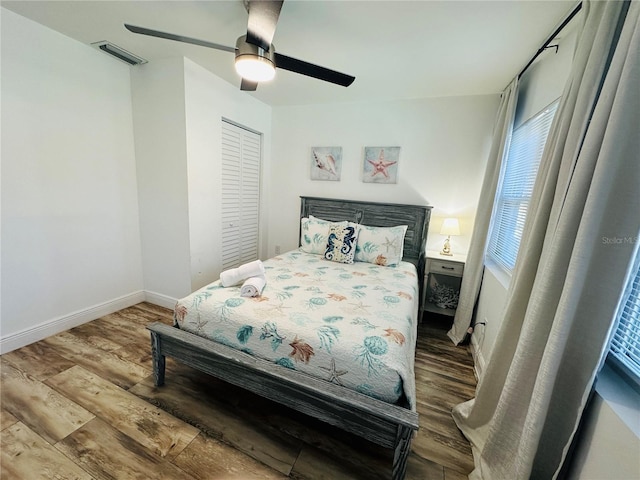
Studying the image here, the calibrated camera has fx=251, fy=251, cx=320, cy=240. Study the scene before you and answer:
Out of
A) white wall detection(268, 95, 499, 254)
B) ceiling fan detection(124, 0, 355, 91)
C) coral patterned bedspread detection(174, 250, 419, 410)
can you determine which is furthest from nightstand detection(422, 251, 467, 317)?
ceiling fan detection(124, 0, 355, 91)

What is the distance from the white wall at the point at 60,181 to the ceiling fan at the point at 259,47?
1.28 meters

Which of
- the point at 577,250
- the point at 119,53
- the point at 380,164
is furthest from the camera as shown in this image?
the point at 380,164

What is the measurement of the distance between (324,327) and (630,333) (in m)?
1.20

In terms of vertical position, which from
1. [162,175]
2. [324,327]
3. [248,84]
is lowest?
[324,327]

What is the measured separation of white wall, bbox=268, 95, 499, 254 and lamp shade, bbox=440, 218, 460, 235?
22cm

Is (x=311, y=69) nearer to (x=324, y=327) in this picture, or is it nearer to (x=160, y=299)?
(x=324, y=327)

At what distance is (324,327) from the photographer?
1.40 metres

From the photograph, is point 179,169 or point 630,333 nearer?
point 630,333

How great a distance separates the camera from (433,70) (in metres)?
2.22

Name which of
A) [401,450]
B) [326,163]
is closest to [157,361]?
[401,450]

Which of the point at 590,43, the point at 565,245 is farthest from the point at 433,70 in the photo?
the point at 565,245

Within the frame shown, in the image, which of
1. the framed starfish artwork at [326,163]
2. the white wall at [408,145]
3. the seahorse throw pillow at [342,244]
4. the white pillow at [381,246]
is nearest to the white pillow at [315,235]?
the seahorse throw pillow at [342,244]

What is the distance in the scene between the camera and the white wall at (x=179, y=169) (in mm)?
2397

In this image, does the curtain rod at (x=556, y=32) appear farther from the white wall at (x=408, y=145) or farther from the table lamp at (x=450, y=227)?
the table lamp at (x=450, y=227)
